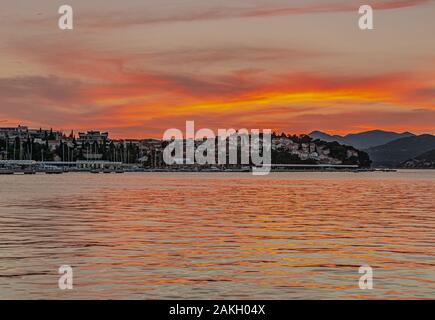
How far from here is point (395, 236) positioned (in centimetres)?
4209

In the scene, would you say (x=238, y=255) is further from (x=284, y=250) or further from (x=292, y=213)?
(x=292, y=213)

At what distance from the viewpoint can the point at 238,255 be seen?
3275cm

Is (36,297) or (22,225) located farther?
(22,225)

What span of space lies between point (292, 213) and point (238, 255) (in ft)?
94.1
